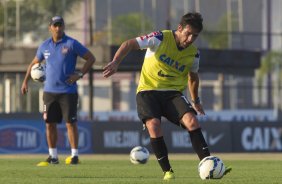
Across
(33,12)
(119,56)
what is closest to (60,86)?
(119,56)

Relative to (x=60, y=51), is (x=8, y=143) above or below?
below

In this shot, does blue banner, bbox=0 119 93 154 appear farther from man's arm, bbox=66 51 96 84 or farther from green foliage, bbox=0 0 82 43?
man's arm, bbox=66 51 96 84

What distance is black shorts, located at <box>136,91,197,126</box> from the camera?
11.7m

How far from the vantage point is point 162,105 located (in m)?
11.9

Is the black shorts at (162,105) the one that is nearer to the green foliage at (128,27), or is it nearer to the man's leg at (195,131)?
the man's leg at (195,131)

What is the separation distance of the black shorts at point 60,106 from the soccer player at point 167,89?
14.9 feet

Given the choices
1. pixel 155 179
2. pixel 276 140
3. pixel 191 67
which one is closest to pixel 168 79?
pixel 191 67

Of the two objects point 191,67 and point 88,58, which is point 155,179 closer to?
point 191,67

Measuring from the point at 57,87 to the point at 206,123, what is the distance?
13.0m

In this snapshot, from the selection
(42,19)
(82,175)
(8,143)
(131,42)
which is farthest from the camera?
(42,19)

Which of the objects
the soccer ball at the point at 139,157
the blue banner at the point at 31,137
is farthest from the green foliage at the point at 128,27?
the soccer ball at the point at 139,157

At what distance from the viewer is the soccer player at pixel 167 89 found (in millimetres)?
11625

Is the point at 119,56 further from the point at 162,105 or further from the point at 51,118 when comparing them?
the point at 51,118

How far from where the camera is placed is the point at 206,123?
28797 mm
